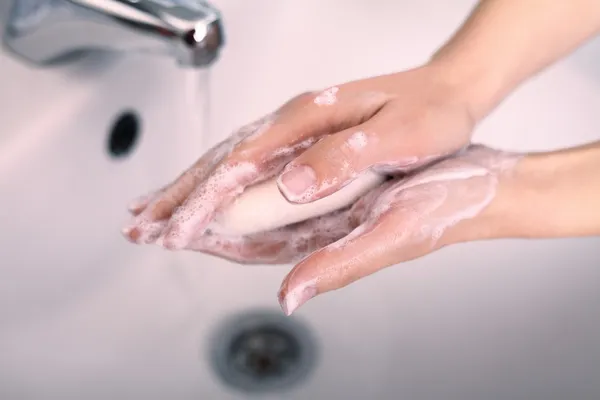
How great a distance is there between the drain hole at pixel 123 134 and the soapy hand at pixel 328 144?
0.32 ft

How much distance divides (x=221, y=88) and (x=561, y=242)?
333 mm

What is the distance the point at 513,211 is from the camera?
39 cm

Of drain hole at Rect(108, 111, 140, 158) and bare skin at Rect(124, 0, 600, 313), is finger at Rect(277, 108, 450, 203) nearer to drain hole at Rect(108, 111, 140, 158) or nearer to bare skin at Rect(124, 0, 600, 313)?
bare skin at Rect(124, 0, 600, 313)

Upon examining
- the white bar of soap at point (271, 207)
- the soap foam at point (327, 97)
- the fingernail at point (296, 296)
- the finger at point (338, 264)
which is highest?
the soap foam at point (327, 97)

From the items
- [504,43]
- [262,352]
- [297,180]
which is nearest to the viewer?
[297,180]

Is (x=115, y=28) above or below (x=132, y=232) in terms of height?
above

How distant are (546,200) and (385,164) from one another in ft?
0.38

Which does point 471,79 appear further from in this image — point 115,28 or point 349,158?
point 115,28

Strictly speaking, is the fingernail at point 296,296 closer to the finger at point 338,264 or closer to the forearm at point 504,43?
the finger at point 338,264

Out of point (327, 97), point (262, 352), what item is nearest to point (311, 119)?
point (327, 97)

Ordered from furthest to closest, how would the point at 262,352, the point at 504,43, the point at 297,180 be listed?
the point at 262,352 → the point at 504,43 → the point at 297,180

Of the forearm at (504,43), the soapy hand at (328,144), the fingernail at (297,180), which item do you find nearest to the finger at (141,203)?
the soapy hand at (328,144)

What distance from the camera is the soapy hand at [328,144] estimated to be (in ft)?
1.12

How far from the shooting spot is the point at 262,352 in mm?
540
